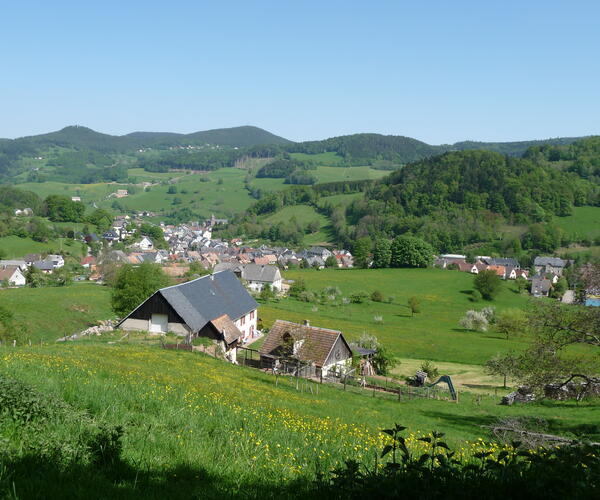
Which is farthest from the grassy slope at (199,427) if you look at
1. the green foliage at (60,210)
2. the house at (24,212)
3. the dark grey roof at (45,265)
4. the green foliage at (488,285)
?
the house at (24,212)

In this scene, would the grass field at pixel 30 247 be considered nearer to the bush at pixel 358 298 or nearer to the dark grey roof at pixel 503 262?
the bush at pixel 358 298

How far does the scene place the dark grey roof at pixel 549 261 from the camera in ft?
440

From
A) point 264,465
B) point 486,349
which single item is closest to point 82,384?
point 264,465

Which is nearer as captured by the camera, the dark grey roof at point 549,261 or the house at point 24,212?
the dark grey roof at point 549,261

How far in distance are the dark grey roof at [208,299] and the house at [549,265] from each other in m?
108

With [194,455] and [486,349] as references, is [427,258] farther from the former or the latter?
[194,455]

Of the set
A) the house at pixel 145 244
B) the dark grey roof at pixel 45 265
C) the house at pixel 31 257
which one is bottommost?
the house at pixel 145 244

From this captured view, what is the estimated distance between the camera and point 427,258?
416 ft

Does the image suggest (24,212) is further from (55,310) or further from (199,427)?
(199,427)

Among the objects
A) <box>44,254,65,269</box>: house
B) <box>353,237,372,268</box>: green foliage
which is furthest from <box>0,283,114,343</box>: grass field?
<box>353,237,372,268</box>: green foliage

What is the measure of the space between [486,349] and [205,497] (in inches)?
2326

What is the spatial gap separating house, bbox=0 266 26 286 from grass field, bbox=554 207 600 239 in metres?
150

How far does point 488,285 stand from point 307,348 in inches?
2869

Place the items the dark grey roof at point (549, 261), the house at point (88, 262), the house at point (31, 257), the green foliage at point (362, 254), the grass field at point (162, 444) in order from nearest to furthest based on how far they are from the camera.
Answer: the grass field at point (162, 444) → the house at point (31, 257) → the house at point (88, 262) → the dark grey roof at point (549, 261) → the green foliage at point (362, 254)
